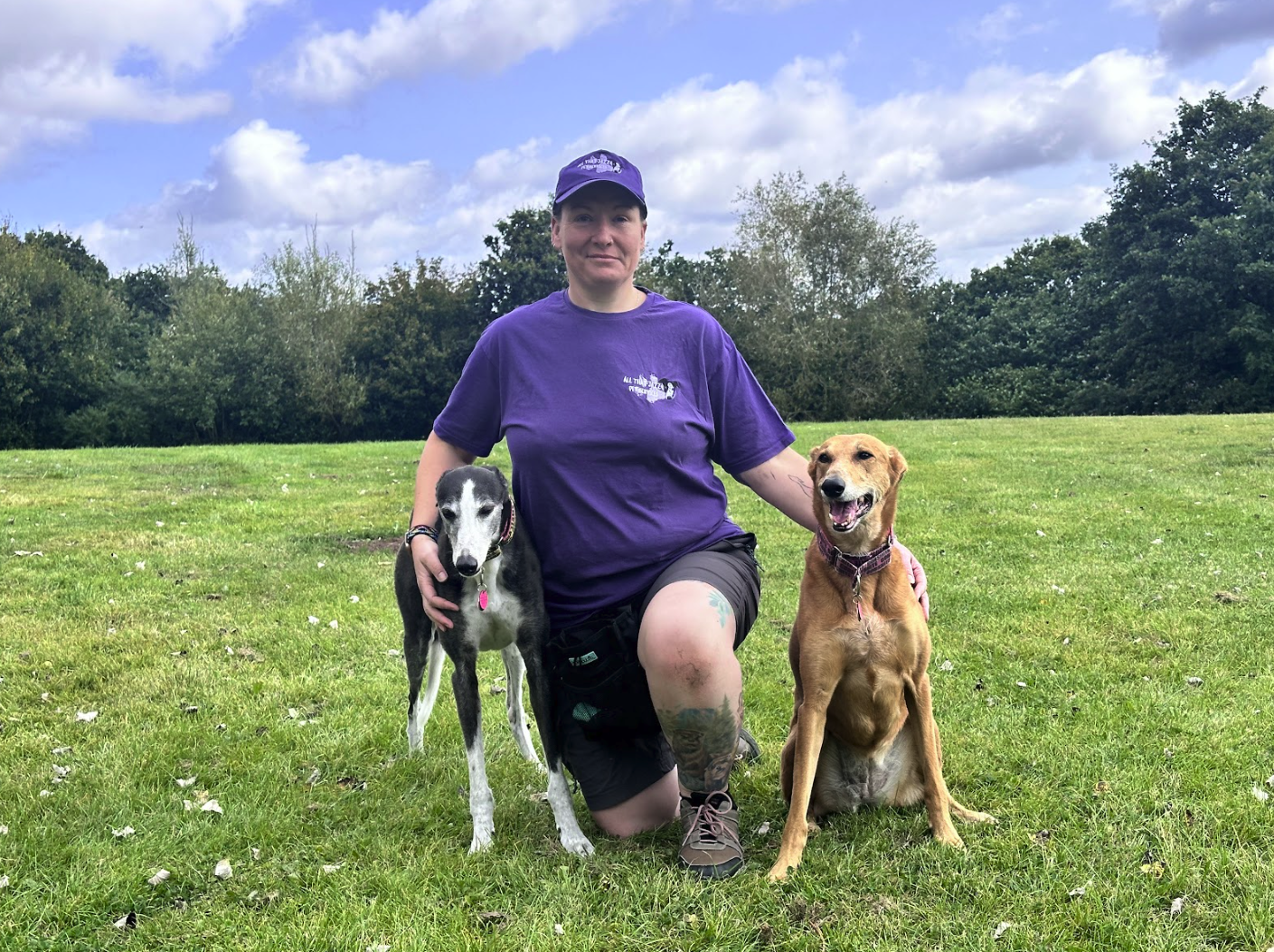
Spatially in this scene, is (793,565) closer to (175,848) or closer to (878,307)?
(175,848)

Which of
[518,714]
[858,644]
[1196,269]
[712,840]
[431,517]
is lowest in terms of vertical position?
[712,840]

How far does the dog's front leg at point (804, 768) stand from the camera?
124 inches

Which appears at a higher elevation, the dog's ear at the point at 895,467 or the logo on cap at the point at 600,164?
the logo on cap at the point at 600,164

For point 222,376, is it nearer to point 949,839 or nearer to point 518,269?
point 518,269

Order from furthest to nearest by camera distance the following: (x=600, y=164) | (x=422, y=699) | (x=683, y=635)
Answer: (x=422, y=699)
(x=600, y=164)
(x=683, y=635)

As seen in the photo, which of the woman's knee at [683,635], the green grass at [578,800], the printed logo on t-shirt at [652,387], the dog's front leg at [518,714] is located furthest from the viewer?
the dog's front leg at [518,714]

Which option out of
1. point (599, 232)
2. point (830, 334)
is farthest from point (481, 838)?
point (830, 334)

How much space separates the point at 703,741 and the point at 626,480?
99 cm

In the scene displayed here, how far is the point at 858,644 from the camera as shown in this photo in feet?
10.3

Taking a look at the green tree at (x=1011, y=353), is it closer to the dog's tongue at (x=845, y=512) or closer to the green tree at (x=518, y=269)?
the green tree at (x=518, y=269)

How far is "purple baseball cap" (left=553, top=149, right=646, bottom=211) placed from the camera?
343 cm

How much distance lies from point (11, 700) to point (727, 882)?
4.20 meters

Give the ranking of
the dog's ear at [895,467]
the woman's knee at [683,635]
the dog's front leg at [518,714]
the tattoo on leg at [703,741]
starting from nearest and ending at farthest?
the woman's knee at [683,635] < the tattoo on leg at [703,741] < the dog's ear at [895,467] < the dog's front leg at [518,714]

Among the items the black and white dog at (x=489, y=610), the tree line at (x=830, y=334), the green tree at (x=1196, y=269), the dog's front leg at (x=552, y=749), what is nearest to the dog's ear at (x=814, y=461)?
the black and white dog at (x=489, y=610)
